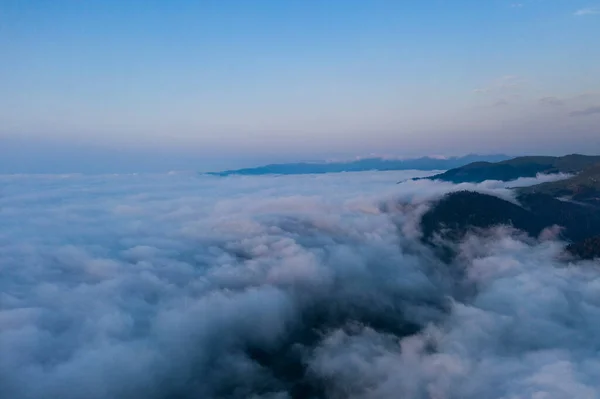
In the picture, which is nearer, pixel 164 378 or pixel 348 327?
pixel 164 378

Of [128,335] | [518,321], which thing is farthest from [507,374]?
[128,335]

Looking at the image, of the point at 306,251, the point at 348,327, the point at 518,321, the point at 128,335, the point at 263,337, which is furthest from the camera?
the point at 306,251

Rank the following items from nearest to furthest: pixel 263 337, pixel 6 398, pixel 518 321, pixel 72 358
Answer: pixel 6 398 < pixel 72 358 < pixel 518 321 < pixel 263 337

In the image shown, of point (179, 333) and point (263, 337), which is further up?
point (179, 333)

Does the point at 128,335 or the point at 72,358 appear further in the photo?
the point at 128,335

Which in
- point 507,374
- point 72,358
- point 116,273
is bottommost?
point 507,374

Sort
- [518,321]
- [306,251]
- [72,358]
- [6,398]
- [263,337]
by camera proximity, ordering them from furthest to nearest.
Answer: [306,251] < [263,337] < [518,321] < [72,358] < [6,398]

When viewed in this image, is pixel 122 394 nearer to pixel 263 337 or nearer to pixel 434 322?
pixel 263 337

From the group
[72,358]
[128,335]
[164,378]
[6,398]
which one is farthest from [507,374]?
[6,398]

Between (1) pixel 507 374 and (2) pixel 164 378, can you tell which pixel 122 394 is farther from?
(1) pixel 507 374
